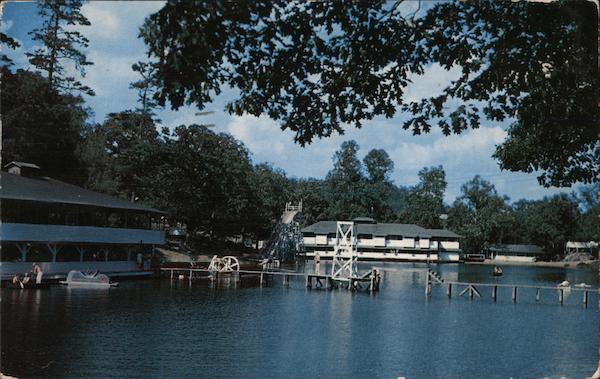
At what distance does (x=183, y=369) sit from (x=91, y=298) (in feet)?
49.0

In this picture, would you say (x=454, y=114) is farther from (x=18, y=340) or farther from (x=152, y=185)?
(x=152, y=185)

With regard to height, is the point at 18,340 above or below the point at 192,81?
below

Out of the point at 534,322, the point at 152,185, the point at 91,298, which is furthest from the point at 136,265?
the point at 534,322

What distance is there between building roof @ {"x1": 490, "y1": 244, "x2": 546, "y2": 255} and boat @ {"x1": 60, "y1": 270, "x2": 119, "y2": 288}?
77.6m

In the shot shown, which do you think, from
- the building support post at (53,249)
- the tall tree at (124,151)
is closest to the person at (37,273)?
the building support post at (53,249)

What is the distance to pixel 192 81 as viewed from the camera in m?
6.55

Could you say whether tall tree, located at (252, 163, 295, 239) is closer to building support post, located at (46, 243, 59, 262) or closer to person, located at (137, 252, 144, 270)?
person, located at (137, 252, 144, 270)

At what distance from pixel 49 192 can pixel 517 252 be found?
84462mm

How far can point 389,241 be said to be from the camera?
67375 millimetres

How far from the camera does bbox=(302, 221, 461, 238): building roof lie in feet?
201

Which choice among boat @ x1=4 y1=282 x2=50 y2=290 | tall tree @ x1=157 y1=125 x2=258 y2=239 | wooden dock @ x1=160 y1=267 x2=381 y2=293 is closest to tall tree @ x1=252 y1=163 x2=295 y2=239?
tall tree @ x1=157 y1=125 x2=258 y2=239

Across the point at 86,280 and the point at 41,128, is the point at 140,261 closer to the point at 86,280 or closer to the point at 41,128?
the point at 86,280

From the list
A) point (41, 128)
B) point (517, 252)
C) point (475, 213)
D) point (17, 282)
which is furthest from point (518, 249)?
point (41, 128)

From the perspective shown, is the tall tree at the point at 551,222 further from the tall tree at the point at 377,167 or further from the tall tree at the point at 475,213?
the tall tree at the point at 377,167
